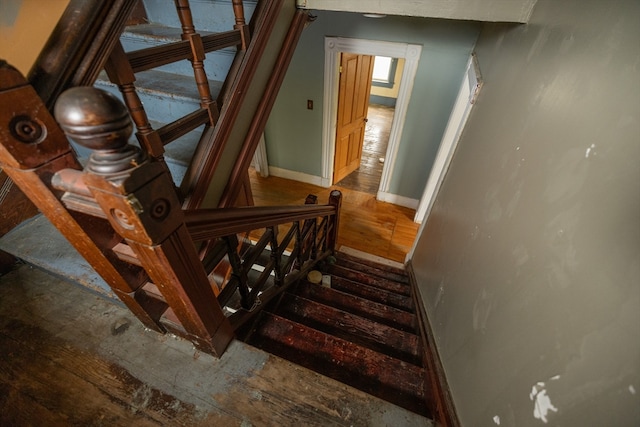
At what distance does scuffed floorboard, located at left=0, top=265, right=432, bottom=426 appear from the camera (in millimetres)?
796

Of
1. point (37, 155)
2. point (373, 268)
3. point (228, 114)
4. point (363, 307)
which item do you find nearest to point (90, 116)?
point (37, 155)

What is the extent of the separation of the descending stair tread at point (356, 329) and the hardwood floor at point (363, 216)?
1.49 m

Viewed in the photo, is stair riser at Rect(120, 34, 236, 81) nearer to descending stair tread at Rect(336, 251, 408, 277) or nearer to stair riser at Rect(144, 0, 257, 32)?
stair riser at Rect(144, 0, 257, 32)

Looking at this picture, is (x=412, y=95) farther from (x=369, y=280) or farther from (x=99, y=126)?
→ (x=99, y=126)

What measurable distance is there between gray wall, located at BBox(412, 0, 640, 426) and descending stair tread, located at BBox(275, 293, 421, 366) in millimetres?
316

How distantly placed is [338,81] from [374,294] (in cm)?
241

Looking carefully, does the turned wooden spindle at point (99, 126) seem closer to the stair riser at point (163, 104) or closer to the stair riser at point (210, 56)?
the stair riser at point (163, 104)

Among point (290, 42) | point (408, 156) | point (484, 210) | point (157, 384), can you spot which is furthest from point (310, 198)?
point (408, 156)

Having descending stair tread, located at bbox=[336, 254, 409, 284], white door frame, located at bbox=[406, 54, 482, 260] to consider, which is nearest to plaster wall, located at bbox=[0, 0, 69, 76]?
white door frame, located at bbox=[406, 54, 482, 260]

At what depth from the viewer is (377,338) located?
4.83 feet

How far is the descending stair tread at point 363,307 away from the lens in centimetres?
171

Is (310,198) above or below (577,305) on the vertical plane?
below

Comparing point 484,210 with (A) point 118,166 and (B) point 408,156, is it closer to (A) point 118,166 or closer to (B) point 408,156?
(A) point 118,166

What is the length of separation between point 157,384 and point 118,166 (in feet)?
2.68
